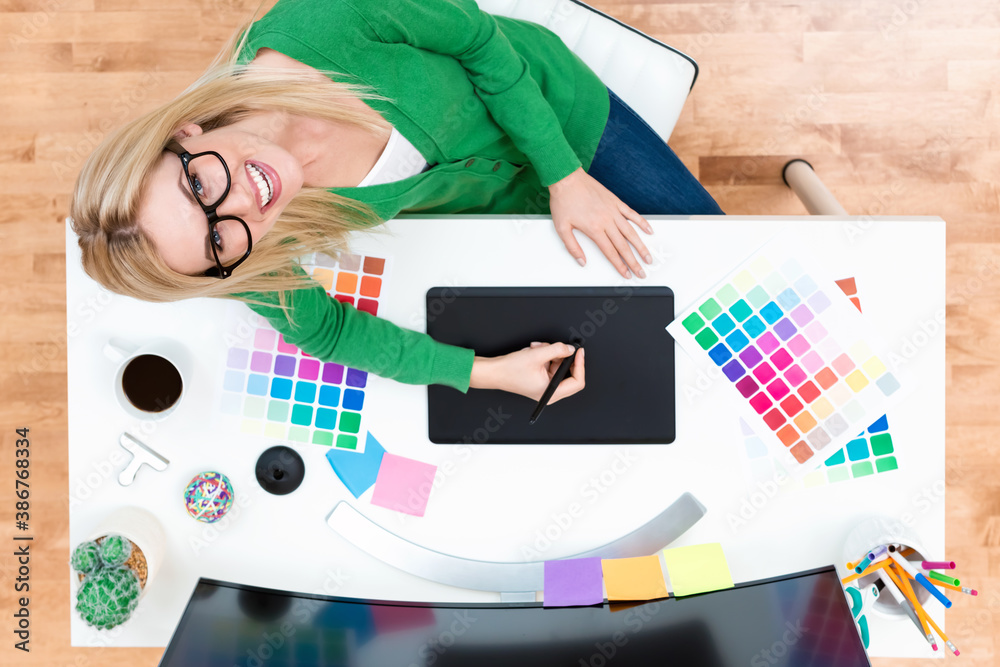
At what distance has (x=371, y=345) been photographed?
921 millimetres

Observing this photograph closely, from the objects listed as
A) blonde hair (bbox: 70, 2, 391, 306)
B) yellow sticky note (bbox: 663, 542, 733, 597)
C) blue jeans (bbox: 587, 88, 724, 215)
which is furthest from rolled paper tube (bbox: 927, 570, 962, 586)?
blonde hair (bbox: 70, 2, 391, 306)

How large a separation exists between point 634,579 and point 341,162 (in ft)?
2.29

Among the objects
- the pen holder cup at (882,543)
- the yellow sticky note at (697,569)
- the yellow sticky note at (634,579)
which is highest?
the pen holder cup at (882,543)

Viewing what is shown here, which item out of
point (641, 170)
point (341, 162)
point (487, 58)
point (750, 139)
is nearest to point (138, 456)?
point (341, 162)

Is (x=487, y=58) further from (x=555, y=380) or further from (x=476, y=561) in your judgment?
(x=476, y=561)

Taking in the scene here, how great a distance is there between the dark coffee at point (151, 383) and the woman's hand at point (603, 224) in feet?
2.09

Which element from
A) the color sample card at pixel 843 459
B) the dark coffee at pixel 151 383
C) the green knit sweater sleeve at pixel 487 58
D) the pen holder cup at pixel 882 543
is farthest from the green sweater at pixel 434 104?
the pen holder cup at pixel 882 543

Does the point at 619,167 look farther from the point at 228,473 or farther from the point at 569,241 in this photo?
the point at 228,473

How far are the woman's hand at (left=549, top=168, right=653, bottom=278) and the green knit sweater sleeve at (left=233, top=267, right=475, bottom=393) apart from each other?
233mm

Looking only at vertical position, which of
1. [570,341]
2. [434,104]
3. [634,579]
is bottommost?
[634,579]

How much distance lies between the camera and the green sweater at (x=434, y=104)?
804mm

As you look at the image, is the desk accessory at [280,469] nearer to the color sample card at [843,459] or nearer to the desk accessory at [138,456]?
the desk accessory at [138,456]

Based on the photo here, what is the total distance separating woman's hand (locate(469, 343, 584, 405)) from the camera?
94cm

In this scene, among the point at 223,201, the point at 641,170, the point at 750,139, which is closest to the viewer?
the point at 223,201
